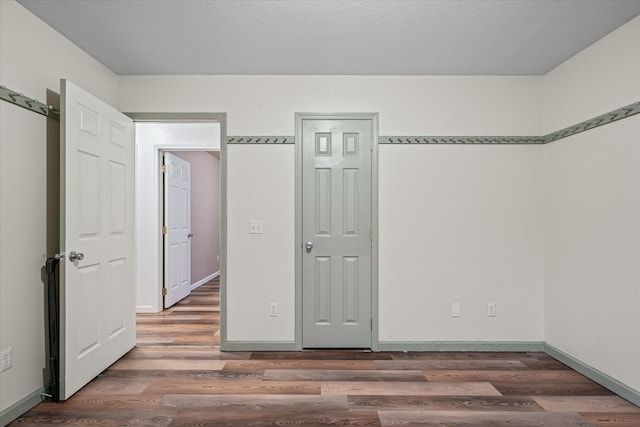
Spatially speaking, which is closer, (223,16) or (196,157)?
(223,16)

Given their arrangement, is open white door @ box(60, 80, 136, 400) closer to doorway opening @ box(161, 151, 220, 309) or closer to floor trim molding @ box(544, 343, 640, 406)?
doorway opening @ box(161, 151, 220, 309)

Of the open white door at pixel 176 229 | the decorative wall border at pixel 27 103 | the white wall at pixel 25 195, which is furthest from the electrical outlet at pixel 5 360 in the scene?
the open white door at pixel 176 229

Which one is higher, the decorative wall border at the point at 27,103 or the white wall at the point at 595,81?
the white wall at the point at 595,81

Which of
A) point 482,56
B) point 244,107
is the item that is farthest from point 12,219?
point 482,56

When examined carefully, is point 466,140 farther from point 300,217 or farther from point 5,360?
point 5,360

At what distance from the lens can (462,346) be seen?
3.29 metres

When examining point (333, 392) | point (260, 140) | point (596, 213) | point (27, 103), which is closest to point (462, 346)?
point (333, 392)

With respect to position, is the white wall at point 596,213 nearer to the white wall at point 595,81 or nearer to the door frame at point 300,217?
the white wall at point 595,81

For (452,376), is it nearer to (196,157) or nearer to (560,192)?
(560,192)

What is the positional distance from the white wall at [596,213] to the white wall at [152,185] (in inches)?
140

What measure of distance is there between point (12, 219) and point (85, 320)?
0.82 m

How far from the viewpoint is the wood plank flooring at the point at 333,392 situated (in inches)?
86.6

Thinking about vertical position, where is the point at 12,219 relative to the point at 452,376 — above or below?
above

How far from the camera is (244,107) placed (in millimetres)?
3322
